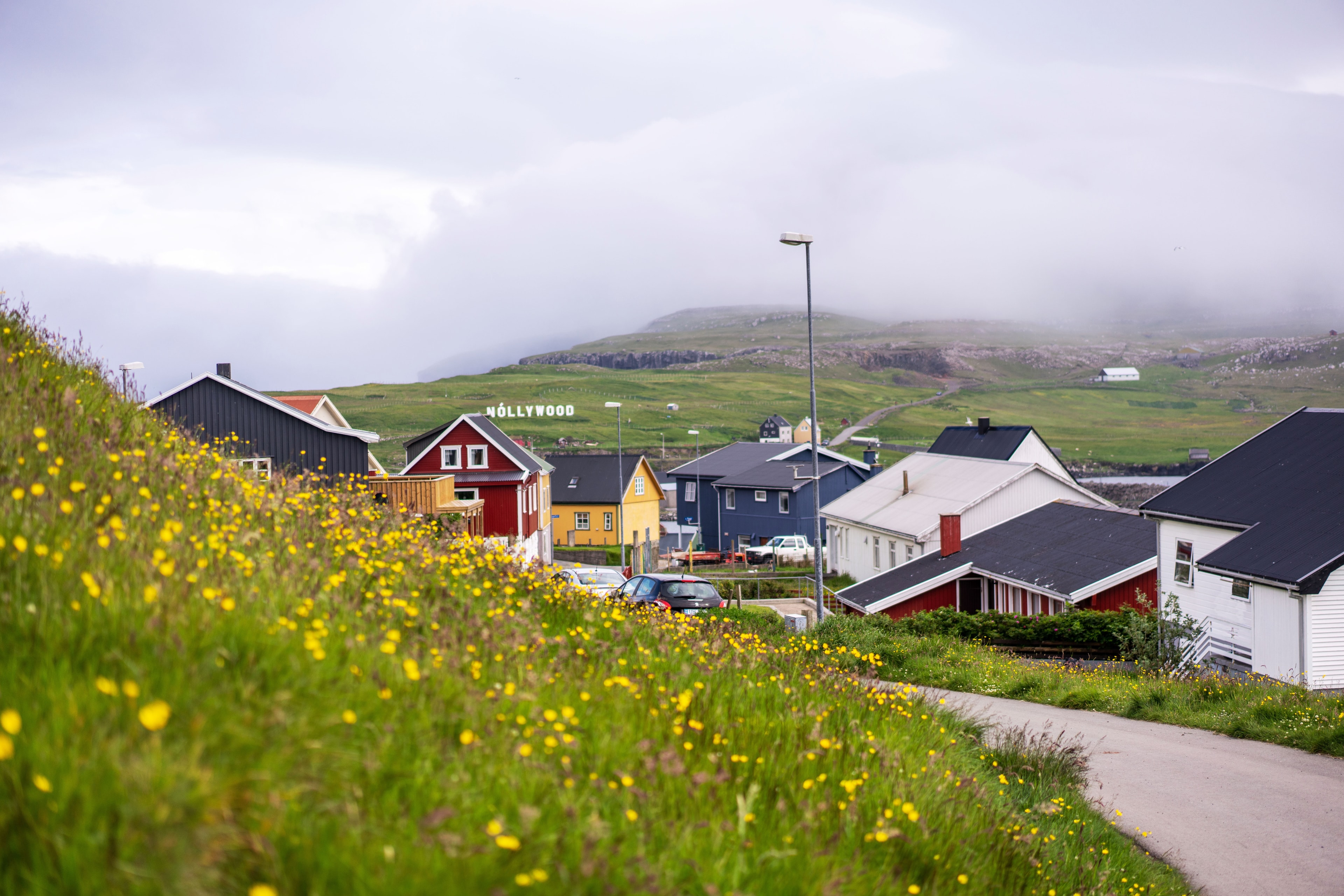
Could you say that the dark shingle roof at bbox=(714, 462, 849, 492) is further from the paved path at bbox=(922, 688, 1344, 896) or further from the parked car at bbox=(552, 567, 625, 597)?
the paved path at bbox=(922, 688, 1344, 896)

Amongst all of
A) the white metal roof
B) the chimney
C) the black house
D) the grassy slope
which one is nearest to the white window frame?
the chimney

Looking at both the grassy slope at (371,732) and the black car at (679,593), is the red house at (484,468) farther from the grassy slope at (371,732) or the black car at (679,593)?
the grassy slope at (371,732)

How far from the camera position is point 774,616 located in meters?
22.0

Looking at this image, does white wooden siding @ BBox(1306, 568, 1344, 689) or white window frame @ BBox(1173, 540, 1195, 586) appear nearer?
white wooden siding @ BBox(1306, 568, 1344, 689)

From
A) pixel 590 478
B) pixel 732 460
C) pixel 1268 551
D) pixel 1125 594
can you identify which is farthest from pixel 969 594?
pixel 590 478

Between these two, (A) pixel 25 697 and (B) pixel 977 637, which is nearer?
(A) pixel 25 697

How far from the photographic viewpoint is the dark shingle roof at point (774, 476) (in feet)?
241

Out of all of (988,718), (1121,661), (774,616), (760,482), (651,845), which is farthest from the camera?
(760,482)

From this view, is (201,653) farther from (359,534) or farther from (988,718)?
(988,718)

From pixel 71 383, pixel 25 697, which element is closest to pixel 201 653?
pixel 25 697

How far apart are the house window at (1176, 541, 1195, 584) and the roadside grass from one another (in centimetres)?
635

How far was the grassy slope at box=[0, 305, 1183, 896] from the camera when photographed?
2.96m

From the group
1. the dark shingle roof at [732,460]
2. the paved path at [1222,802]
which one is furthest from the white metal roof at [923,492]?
the paved path at [1222,802]

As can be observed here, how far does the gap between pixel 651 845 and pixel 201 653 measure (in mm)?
1988
